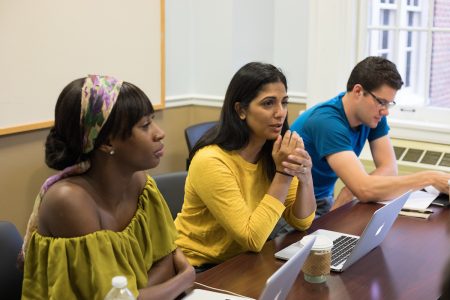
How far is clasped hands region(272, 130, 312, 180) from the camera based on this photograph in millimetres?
1890

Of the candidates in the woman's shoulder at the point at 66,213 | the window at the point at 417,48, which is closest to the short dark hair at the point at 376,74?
the window at the point at 417,48

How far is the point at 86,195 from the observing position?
4.59 ft

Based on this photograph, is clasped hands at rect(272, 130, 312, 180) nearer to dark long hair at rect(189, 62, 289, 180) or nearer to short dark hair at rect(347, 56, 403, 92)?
dark long hair at rect(189, 62, 289, 180)

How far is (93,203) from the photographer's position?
1413 mm

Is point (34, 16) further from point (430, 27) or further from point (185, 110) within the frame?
point (430, 27)

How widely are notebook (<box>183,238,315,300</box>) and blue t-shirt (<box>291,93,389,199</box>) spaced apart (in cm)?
110

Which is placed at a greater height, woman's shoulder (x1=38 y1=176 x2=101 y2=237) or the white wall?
the white wall

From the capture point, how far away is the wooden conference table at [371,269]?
4.91 ft

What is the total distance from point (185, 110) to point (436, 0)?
164 cm

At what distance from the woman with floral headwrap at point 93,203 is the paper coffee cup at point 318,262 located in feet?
0.97

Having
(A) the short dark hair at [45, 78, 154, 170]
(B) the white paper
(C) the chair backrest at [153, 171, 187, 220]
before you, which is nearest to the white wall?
(B) the white paper

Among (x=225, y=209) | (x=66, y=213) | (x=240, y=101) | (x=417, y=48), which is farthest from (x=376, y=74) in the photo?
(x=66, y=213)

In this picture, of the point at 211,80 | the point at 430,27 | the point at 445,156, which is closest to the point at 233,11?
the point at 211,80

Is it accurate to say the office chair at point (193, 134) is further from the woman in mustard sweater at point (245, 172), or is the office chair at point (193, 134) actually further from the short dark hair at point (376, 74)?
the woman in mustard sweater at point (245, 172)
